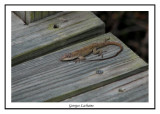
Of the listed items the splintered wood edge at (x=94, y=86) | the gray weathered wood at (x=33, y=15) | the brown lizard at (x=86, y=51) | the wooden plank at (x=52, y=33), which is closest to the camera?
the splintered wood edge at (x=94, y=86)

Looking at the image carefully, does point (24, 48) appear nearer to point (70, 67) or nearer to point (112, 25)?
point (70, 67)

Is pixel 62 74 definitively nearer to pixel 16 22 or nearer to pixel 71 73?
pixel 71 73

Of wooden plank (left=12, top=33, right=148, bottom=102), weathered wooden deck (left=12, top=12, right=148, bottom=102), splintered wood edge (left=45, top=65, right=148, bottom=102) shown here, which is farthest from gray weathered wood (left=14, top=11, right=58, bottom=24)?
splintered wood edge (left=45, top=65, right=148, bottom=102)

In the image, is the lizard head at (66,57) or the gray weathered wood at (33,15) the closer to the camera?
the lizard head at (66,57)

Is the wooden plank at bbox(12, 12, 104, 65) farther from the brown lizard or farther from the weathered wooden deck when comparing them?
the brown lizard

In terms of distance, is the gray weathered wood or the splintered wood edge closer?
the splintered wood edge

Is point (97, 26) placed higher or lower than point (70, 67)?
higher

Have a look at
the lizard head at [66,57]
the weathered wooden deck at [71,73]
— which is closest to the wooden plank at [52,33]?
the weathered wooden deck at [71,73]

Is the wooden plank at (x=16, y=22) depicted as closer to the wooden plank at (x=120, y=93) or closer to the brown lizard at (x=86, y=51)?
the brown lizard at (x=86, y=51)

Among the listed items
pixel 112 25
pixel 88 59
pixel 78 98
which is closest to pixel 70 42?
pixel 88 59
